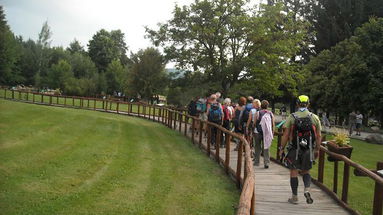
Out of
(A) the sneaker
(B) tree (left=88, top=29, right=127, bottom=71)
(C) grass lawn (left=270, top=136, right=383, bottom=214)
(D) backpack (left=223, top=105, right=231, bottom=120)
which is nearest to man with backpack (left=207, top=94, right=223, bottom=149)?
(D) backpack (left=223, top=105, right=231, bottom=120)

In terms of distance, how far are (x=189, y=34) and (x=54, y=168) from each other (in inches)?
643

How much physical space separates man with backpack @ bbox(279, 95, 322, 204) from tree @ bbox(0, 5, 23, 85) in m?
62.3

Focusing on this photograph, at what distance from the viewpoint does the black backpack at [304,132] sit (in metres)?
6.62

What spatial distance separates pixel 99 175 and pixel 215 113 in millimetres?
5022

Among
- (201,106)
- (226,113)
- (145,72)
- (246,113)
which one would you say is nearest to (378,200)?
(246,113)

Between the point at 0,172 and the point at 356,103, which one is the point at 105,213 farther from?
the point at 356,103

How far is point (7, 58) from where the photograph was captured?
63.5 meters

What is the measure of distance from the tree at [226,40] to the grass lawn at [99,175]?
10.7m

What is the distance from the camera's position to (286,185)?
27.2ft

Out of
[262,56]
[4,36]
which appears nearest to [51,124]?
[262,56]

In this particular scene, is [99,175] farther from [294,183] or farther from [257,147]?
[294,183]

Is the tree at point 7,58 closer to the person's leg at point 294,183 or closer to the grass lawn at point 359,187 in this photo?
the grass lawn at point 359,187

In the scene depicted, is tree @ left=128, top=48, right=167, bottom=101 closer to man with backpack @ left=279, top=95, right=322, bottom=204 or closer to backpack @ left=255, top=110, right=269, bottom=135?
backpack @ left=255, top=110, right=269, bottom=135

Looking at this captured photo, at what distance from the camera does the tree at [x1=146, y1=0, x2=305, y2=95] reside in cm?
2323
